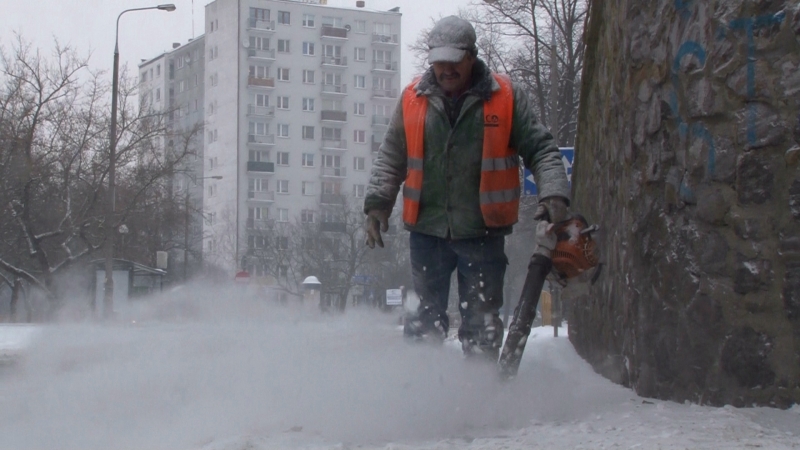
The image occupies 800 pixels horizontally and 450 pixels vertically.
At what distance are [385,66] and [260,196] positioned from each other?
18286 millimetres

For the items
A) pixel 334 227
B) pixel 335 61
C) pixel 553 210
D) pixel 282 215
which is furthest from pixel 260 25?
pixel 553 210

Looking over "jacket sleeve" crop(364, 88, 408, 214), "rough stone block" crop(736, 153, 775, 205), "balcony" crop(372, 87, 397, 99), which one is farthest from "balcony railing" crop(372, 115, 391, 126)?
"rough stone block" crop(736, 153, 775, 205)

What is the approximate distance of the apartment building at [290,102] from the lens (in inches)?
3743

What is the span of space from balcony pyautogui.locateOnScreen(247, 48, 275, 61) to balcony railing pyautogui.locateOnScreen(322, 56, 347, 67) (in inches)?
206

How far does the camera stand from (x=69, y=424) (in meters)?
4.14

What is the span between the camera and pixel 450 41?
5.05 metres

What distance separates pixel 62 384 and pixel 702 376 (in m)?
2.90

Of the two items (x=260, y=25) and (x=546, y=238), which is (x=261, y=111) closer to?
(x=260, y=25)

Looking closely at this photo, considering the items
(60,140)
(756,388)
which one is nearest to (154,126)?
(60,140)

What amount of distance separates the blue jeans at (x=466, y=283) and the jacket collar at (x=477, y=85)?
28.9 inches

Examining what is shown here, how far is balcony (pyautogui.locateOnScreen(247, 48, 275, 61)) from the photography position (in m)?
96.1

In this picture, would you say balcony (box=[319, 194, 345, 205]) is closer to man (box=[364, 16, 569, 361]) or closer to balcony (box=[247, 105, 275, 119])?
balcony (box=[247, 105, 275, 119])

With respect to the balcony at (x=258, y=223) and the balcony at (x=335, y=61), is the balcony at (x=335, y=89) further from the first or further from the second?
the balcony at (x=258, y=223)

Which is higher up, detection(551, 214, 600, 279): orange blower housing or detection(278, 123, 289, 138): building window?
detection(278, 123, 289, 138): building window
